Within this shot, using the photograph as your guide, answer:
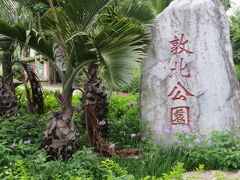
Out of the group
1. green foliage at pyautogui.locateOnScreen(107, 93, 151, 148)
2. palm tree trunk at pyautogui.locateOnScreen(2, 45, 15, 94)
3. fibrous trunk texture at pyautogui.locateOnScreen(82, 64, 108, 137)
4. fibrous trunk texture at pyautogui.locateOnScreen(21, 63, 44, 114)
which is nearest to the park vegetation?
green foliage at pyautogui.locateOnScreen(107, 93, 151, 148)

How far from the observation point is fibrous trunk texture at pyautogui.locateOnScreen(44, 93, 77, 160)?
10.5 ft

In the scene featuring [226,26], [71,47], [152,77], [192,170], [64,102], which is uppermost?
[226,26]

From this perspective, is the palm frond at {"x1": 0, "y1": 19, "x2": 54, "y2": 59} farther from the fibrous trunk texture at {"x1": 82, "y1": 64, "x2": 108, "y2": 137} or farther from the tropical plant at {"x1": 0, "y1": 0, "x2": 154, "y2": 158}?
the fibrous trunk texture at {"x1": 82, "y1": 64, "x2": 108, "y2": 137}

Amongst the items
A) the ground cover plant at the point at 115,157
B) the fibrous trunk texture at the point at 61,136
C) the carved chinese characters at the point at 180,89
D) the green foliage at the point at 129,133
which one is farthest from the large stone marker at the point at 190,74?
the fibrous trunk texture at the point at 61,136

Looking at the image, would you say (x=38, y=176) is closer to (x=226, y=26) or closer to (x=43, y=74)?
(x=226, y=26)

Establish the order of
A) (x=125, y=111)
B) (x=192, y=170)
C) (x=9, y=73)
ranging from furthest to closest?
(x=125, y=111) < (x=9, y=73) < (x=192, y=170)

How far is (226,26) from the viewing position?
156 inches

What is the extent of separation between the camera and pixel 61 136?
3225mm

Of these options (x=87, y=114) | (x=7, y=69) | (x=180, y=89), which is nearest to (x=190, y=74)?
(x=180, y=89)

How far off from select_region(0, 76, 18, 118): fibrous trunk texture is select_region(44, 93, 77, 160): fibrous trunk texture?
4.41ft

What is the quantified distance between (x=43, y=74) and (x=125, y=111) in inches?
362

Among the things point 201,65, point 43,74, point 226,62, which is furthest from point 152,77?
point 43,74

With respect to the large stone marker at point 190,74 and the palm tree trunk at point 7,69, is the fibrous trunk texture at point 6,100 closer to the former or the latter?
the palm tree trunk at point 7,69

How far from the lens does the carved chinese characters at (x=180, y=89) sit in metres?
3.92
